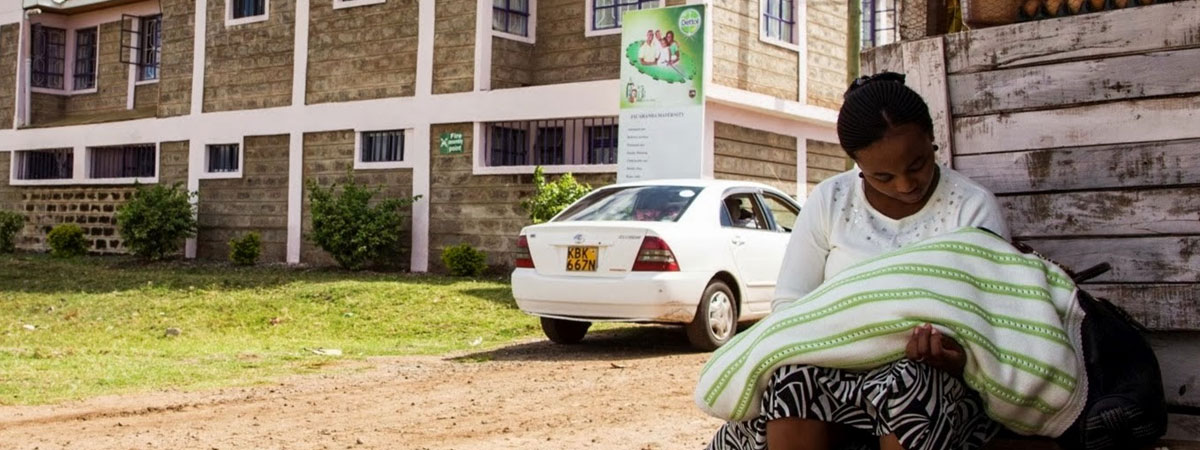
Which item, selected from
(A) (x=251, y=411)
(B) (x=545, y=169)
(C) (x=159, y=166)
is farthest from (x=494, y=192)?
(A) (x=251, y=411)

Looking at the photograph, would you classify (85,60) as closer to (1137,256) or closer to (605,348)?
(605,348)

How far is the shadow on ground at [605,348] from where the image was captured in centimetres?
1041

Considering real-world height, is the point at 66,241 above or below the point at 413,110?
below

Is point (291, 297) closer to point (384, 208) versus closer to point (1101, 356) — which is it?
point (384, 208)

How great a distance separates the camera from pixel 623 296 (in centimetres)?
1002

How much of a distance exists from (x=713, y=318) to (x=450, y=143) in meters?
10.0

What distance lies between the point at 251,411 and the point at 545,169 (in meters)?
11.3

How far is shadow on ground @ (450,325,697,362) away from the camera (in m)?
10.4

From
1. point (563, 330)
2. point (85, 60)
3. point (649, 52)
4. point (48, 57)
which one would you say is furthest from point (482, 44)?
point (48, 57)

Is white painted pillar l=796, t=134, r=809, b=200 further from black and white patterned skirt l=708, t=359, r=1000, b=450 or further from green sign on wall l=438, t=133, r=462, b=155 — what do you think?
black and white patterned skirt l=708, t=359, r=1000, b=450

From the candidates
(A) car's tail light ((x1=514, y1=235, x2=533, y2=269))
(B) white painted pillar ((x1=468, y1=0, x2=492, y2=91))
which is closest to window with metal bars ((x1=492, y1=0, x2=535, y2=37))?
(B) white painted pillar ((x1=468, y1=0, x2=492, y2=91))

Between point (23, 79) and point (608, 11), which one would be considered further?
point (23, 79)

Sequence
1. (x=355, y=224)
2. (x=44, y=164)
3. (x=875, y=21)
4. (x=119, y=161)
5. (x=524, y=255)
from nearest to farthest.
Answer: (x=524, y=255)
(x=355, y=224)
(x=875, y=21)
(x=119, y=161)
(x=44, y=164)

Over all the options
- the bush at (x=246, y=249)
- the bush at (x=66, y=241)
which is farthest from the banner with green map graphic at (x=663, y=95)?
the bush at (x=66, y=241)
